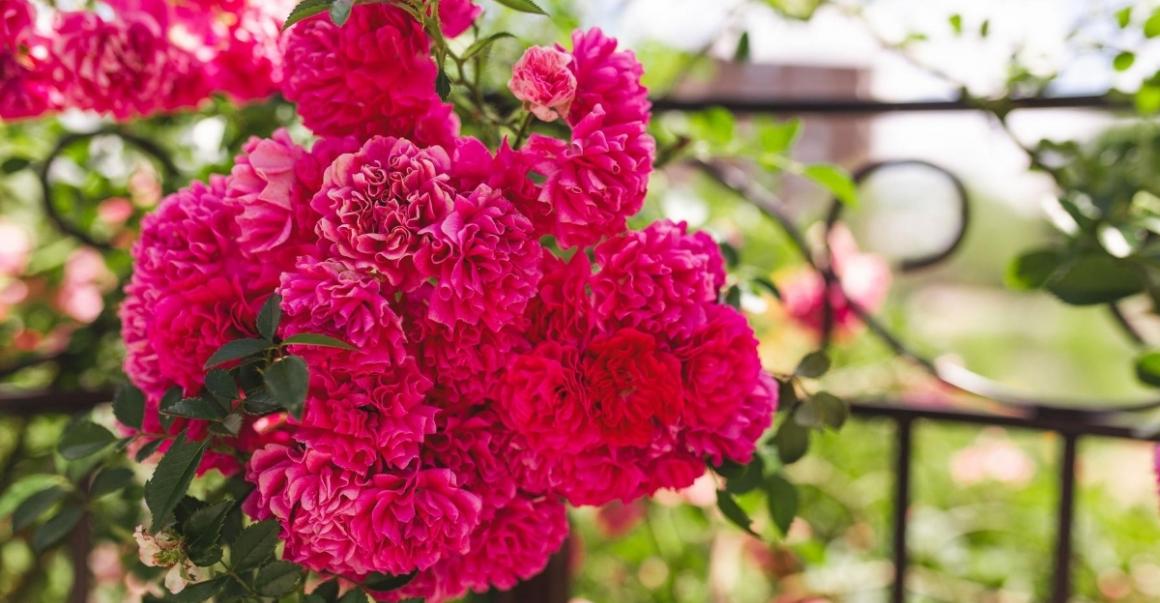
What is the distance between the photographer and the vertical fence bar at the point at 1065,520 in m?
0.89

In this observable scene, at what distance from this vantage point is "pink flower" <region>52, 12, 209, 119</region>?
700 millimetres

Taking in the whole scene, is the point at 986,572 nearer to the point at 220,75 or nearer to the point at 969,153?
the point at 969,153

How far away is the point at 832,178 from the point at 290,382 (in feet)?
1.79

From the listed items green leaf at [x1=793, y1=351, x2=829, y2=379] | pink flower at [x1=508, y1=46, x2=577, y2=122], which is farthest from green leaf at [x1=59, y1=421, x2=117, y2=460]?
green leaf at [x1=793, y1=351, x2=829, y2=379]

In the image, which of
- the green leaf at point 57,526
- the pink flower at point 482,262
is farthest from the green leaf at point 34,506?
the pink flower at point 482,262

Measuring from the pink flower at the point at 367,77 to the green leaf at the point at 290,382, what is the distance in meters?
0.15

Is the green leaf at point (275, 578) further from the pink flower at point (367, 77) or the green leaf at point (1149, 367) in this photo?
the green leaf at point (1149, 367)

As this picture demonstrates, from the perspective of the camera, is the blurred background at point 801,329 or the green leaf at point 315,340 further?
→ the blurred background at point 801,329

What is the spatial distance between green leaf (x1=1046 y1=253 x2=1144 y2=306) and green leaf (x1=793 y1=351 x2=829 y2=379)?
199 mm

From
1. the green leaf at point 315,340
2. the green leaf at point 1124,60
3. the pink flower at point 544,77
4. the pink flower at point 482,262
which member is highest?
the green leaf at point 1124,60

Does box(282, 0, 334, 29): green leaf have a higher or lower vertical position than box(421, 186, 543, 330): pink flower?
higher

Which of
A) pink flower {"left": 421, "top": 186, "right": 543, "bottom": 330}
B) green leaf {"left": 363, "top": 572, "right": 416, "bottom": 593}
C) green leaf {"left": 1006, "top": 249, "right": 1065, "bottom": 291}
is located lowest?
green leaf {"left": 363, "top": 572, "right": 416, "bottom": 593}

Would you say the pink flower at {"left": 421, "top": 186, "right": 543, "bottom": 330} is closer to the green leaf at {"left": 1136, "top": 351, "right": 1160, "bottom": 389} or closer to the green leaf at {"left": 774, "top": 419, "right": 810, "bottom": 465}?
the green leaf at {"left": 774, "top": 419, "right": 810, "bottom": 465}

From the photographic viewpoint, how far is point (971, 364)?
2369 millimetres
